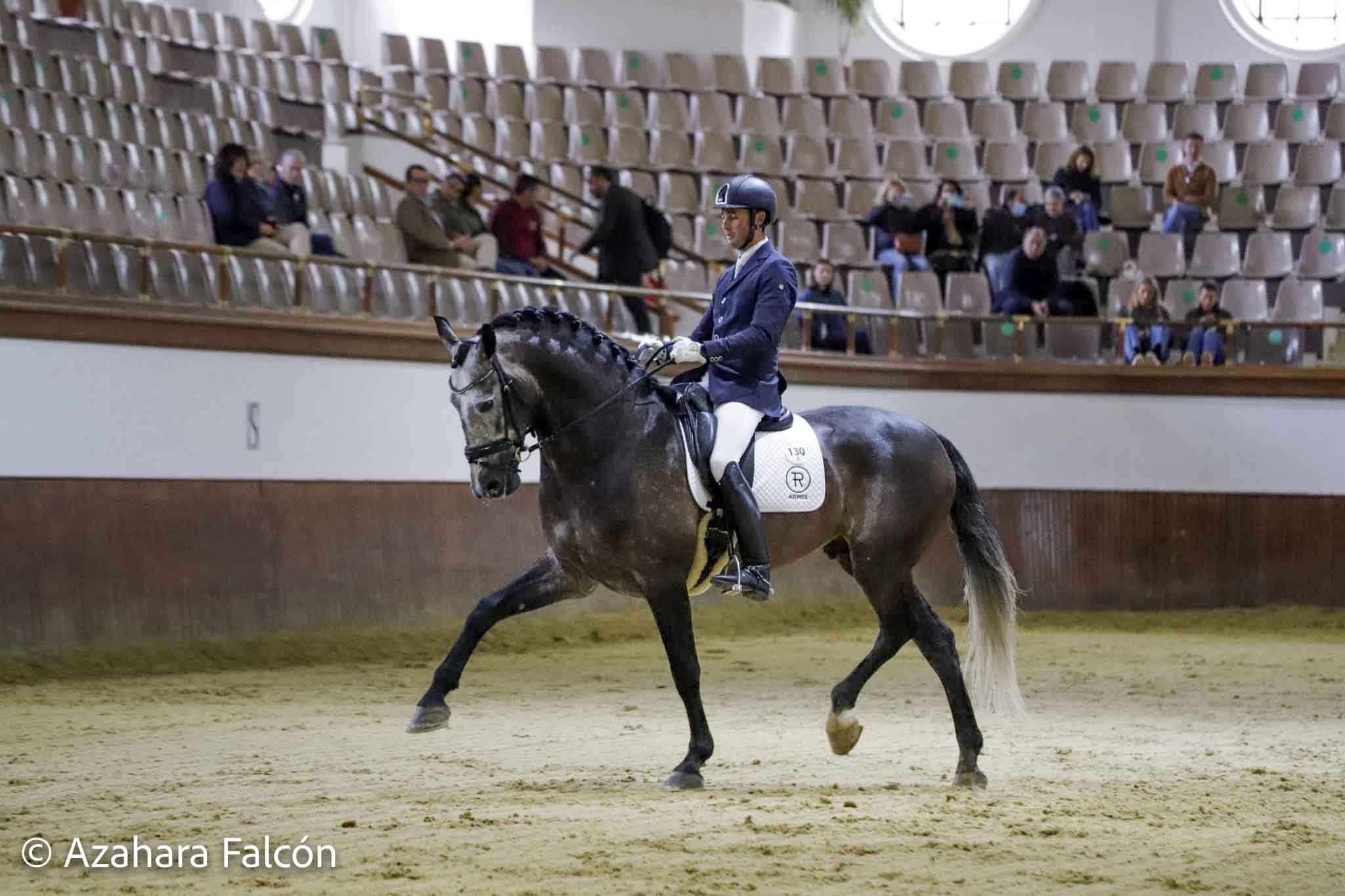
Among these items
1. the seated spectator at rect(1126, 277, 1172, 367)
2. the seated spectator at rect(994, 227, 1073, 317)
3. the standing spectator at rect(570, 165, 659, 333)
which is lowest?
the seated spectator at rect(1126, 277, 1172, 367)

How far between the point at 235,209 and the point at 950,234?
7.46 metres

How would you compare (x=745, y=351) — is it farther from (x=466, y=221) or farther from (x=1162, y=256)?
(x=1162, y=256)

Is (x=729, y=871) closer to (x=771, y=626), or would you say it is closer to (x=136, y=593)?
(x=136, y=593)

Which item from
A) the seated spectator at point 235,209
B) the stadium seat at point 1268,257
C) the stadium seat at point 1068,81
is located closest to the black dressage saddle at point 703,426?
the seated spectator at point 235,209

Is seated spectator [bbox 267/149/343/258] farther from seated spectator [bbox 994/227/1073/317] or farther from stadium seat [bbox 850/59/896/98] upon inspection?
stadium seat [bbox 850/59/896/98]

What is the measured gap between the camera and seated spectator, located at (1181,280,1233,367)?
15.0m

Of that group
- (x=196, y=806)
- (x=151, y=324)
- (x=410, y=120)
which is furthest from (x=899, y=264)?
(x=196, y=806)

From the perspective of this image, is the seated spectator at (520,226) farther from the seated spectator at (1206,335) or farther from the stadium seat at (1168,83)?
the stadium seat at (1168,83)

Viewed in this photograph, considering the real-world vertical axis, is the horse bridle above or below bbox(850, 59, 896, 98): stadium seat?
below

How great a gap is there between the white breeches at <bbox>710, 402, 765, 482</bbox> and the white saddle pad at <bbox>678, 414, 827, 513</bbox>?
98 millimetres

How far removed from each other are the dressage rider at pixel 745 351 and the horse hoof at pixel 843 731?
2.36 feet

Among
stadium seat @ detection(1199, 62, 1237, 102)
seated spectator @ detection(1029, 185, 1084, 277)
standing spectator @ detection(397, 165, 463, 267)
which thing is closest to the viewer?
standing spectator @ detection(397, 165, 463, 267)

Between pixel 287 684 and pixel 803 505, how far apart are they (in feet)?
13.7

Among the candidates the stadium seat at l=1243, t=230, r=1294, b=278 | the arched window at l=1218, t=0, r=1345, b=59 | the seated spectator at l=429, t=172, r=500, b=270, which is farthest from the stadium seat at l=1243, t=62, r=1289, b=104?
the seated spectator at l=429, t=172, r=500, b=270
